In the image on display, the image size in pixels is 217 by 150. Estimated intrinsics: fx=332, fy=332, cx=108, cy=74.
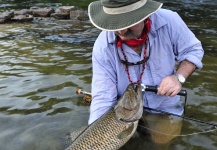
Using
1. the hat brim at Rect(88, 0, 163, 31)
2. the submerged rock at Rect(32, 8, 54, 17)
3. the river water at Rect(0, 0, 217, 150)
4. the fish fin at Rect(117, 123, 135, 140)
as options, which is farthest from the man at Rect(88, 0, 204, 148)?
the submerged rock at Rect(32, 8, 54, 17)

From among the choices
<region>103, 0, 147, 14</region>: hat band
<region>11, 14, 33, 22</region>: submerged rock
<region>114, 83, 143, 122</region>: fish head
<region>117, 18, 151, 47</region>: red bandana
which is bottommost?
<region>11, 14, 33, 22</region>: submerged rock

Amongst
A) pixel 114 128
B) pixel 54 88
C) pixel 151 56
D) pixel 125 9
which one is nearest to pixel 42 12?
pixel 54 88

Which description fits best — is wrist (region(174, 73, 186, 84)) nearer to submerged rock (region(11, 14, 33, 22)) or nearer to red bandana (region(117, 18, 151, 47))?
red bandana (region(117, 18, 151, 47))

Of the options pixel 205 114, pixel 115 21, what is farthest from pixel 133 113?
pixel 205 114

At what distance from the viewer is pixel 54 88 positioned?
262 inches

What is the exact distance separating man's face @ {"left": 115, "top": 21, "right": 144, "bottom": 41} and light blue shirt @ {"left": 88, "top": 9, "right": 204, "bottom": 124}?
188 millimetres

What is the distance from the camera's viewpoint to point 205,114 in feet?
17.8

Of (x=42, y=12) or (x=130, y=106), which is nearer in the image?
(x=130, y=106)

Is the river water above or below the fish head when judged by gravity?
below

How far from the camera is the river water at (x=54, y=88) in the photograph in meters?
4.88

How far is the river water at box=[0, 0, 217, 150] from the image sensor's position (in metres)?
4.88

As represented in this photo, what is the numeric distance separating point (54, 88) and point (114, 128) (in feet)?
11.4

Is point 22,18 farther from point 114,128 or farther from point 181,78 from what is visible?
point 114,128

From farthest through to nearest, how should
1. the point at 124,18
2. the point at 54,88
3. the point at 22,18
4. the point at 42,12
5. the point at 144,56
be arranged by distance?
1. the point at 42,12
2. the point at 22,18
3. the point at 54,88
4. the point at 144,56
5. the point at 124,18
